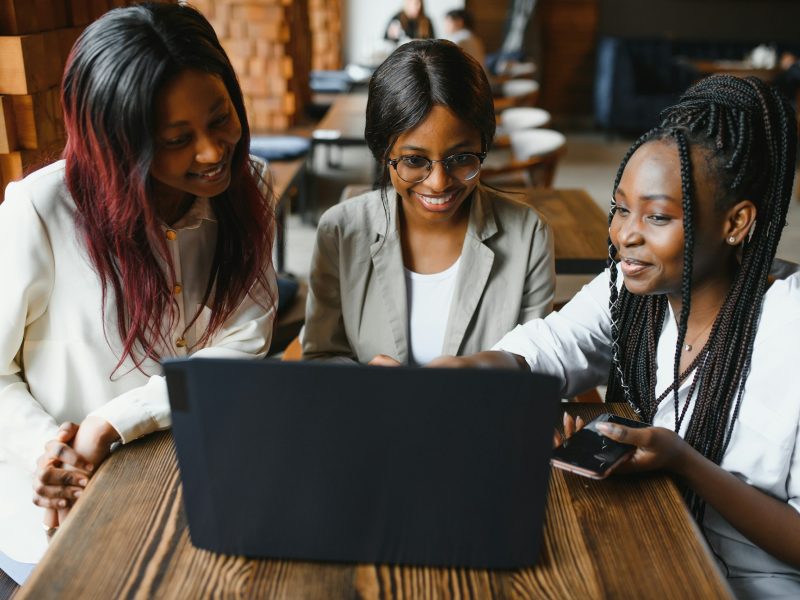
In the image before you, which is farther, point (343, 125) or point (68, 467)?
point (343, 125)

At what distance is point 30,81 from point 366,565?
44.1 inches

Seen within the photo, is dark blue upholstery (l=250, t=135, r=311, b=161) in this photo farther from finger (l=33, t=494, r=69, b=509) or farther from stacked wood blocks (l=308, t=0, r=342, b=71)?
stacked wood blocks (l=308, t=0, r=342, b=71)

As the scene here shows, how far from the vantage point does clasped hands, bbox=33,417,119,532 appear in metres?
1.02

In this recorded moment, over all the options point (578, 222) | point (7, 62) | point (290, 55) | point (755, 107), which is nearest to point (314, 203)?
point (290, 55)

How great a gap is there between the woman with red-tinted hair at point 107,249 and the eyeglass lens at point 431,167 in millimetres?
296

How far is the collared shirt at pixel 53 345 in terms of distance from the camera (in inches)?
44.0

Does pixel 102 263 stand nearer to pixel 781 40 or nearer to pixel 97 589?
pixel 97 589

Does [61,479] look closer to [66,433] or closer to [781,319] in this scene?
[66,433]

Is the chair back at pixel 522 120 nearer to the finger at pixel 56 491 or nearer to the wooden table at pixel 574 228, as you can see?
the wooden table at pixel 574 228

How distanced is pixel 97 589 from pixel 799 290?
3.28 ft

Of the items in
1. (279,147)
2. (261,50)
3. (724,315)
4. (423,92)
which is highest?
(423,92)

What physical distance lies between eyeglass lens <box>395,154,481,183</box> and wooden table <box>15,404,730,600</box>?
2.27 ft

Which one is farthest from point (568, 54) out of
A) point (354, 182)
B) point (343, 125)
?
point (343, 125)

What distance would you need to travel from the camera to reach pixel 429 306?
1573 mm
